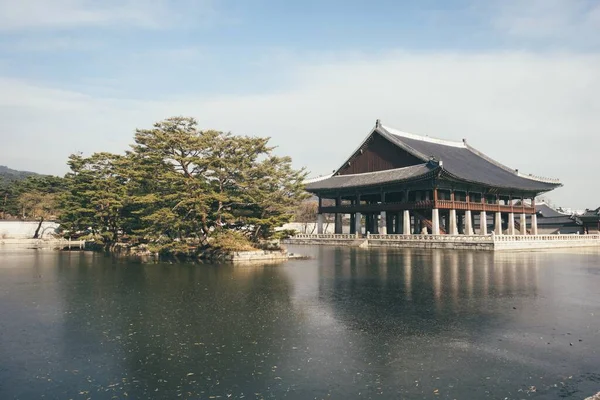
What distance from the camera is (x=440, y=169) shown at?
5456cm

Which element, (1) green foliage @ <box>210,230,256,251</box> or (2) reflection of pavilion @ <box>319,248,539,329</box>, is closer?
(2) reflection of pavilion @ <box>319,248,539,329</box>

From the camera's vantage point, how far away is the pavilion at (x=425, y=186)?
59.3 metres

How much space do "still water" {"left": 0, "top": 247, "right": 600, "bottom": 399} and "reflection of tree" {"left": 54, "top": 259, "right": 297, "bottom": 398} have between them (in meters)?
0.05

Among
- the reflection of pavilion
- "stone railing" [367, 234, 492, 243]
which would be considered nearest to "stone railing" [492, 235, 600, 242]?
"stone railing" [367, 234, 492, 243]

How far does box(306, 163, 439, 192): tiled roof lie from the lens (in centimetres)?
5929

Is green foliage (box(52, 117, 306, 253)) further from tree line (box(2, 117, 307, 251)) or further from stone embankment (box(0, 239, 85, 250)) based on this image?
stone embankment (box(0, 239, 85, 250))

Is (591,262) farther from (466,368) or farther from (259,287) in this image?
(466,368)

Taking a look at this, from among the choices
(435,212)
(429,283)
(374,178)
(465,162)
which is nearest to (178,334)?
(429,283)

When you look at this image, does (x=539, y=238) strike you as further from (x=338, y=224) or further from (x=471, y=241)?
(x=338, y=224)

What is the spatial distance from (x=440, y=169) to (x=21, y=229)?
6569cm

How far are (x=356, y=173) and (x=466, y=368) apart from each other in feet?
209

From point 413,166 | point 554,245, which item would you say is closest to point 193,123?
point 413,166

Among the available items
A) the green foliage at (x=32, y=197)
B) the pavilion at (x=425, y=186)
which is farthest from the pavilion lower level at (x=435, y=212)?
the green foliage at (x=32, y=197)

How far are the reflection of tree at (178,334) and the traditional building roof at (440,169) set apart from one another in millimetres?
40439
